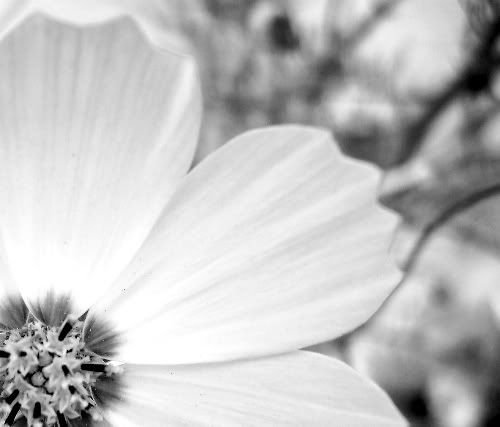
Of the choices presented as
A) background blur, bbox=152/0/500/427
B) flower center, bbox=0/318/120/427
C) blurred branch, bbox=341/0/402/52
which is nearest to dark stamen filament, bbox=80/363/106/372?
flower center, bbox=0/318/120/427

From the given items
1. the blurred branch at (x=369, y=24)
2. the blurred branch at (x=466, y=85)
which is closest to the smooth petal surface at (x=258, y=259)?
the blurred branch at (x=466, y=85)

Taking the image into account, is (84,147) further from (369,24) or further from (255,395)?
(369,24)

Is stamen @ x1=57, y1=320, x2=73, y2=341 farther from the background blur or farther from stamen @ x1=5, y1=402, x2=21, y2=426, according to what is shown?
the background blur

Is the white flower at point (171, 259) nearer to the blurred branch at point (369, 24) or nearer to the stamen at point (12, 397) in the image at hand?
the stamen at point (12, 397)

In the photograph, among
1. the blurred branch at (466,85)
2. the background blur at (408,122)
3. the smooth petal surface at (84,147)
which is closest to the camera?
the smooth petal surface at (84,147)

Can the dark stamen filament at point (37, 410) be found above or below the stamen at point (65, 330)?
below

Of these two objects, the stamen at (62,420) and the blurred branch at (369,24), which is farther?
the blurred branch at (369,24)
